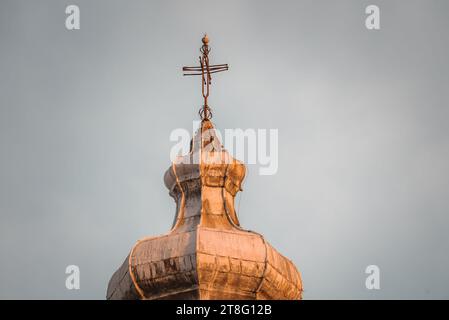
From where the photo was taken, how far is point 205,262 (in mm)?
53250

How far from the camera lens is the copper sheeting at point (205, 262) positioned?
175 ft

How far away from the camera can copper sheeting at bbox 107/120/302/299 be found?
53.3 meters

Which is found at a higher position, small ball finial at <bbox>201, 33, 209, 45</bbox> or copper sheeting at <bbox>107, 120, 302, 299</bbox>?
small ball finial at <bbox>201, 33, 209, 45</bbox>

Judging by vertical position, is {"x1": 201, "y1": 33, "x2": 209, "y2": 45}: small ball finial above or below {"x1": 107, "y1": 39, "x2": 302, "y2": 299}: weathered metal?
above

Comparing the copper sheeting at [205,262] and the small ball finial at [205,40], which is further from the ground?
the small ball finial at [205,40]

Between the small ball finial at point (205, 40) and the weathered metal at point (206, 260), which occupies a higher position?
the small ball finial at point (205, 40)
